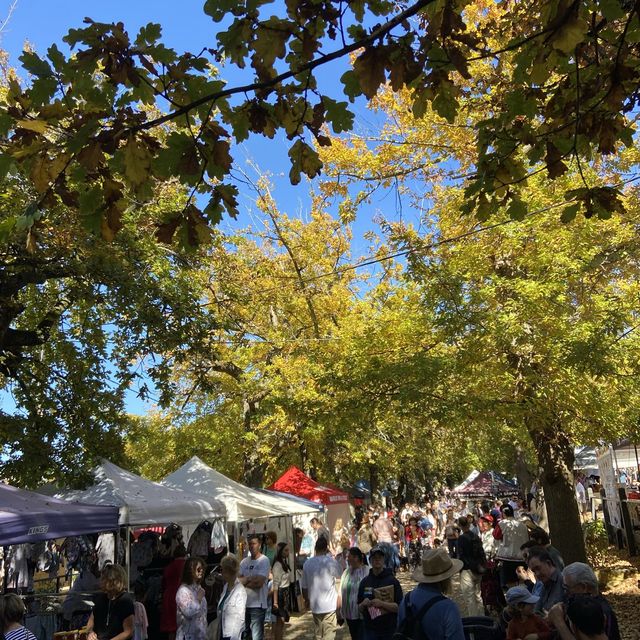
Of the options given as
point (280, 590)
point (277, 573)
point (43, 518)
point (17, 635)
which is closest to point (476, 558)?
point (277, 573)

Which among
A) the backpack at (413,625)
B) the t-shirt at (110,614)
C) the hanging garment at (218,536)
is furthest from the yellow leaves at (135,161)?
the hanging garment at (218,536)

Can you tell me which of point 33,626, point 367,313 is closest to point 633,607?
point 367,313

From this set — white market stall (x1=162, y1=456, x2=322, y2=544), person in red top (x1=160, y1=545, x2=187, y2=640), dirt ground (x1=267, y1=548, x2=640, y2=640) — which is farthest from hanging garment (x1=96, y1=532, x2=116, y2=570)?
dirt ground (x1=267, y1=548, x2=640, y2=640)

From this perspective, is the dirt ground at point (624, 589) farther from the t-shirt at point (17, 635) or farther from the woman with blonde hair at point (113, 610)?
the t-shirt at point (17, 635)

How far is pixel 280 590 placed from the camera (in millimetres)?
10773

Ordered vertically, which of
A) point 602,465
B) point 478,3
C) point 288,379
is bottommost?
point 602,465

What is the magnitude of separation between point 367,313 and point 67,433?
266 inches

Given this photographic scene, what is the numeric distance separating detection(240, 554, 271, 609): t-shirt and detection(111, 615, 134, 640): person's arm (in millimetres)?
2437

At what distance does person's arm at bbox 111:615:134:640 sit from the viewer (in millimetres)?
5793

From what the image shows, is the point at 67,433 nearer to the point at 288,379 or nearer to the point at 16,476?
the point at 16,476

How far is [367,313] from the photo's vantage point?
14.4 meters

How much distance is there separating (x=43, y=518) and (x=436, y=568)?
5.07 meters

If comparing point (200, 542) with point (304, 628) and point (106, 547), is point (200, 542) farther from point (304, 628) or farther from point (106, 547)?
point (304, 628)

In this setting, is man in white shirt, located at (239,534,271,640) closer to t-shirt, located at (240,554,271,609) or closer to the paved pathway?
t-shirt, located at (240,554,271,609)
